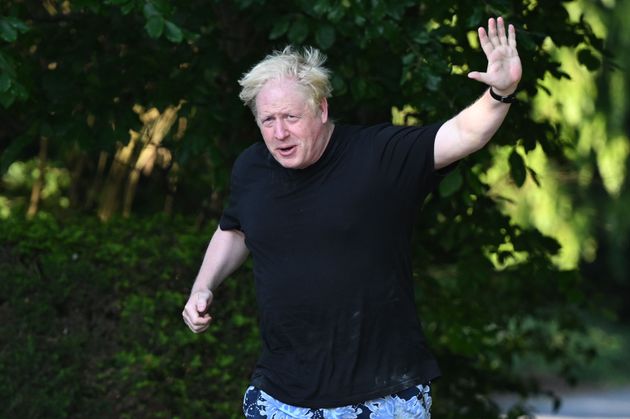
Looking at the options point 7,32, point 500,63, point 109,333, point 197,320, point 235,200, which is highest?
point 7,32

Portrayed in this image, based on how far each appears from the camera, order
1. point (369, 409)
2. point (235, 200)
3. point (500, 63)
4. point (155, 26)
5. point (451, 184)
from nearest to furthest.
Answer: point (500, 63), point (369, 409), point (235, 200), point (155, 26), point (451, 184)

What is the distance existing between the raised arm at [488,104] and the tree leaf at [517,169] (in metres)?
1.85

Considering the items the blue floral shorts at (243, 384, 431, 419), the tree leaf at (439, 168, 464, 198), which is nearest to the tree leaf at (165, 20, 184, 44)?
the tree leaf at (439, 168, 464, 198)

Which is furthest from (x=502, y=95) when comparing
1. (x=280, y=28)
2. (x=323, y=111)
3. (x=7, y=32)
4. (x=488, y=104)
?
(x=7, y=32)

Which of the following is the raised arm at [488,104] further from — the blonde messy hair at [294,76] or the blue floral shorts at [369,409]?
the blue floral shorts at [369,409]

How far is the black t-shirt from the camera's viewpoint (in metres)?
3.11

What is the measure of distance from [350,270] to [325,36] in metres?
1.53

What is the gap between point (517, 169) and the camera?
4.87m

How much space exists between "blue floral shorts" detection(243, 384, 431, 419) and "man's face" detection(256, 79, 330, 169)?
65cm

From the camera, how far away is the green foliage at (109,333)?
4.70 m

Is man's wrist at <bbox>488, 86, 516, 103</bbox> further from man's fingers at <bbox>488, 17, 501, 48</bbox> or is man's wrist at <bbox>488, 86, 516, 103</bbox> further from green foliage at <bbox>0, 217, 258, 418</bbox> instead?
green foliage at <bbox>0, 217, 258, 418</bbox>

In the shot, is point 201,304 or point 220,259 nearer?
point 201,304

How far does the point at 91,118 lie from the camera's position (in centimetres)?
548

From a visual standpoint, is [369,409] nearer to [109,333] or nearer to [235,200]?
[235,200]
